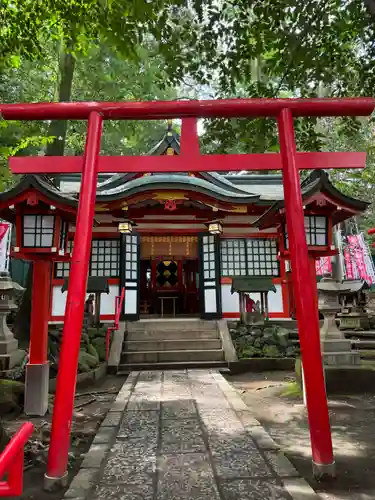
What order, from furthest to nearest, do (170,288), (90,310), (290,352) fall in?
(170,288) < (90,310) < (290,352)

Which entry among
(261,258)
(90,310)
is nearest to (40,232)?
(90,310)

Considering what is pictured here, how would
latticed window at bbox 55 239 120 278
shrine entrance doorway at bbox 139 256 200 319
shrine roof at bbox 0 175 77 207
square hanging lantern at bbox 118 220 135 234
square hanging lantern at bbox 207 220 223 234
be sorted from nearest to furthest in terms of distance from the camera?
shrine roof at bbox 0 175 77 207, square hanging lantern at bbox 118 220 135 234, square hanging lantern at bbox 207 220 223 234, latticed window at bbox 55 239 120 278, shrine entrance doorway at bbox 139 256 200 319

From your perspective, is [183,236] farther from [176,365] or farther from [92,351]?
[92,351]

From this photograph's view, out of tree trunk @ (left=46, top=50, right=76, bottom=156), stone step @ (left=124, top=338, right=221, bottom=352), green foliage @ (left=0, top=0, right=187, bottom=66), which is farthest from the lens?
tree trunk @ (left=46, top=50, right=76, bottom=156)

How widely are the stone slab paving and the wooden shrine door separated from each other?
19.3ft

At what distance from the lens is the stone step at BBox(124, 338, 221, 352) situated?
10125 mm

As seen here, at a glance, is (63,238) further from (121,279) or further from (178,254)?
(178,254)

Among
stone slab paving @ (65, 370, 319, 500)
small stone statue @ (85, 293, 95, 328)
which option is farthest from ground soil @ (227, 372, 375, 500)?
small stone statue @ (85, 293, 95, 328)

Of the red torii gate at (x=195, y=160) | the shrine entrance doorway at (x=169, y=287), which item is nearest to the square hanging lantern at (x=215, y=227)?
the shrine entrance doorway at (x=169, y=287)

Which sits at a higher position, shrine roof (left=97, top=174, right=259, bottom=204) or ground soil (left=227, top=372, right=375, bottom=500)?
shrine roof (left=97, top=174, right=259, bottom=204)

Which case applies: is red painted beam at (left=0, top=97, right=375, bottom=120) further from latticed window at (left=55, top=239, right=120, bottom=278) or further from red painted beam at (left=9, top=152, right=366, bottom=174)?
latticed window at (left=55, top=239, right=120, bottom=278)

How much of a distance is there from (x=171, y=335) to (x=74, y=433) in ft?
19.3

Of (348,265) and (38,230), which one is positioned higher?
(348,265)

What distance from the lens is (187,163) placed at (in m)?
3.84
